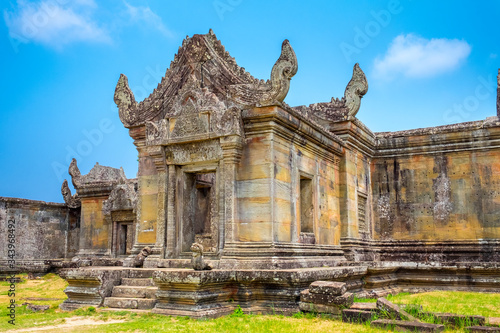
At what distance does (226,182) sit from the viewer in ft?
36.1

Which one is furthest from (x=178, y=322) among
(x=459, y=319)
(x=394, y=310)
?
(x=459, y=319)

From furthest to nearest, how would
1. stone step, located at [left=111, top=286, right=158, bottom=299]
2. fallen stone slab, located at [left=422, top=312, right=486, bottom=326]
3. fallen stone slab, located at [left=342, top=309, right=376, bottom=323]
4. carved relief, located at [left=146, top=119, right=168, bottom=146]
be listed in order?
carved relief, located at [left=146, top=119, right=168, bottom=146], stone step, located at [left=111, top=286, right=158, bottom=299], fallen stone slab, located at [left=342, top=309, right=376, bottom=323], fallen stone slab, located at [left=422, top=312, right=486, bottom=326]

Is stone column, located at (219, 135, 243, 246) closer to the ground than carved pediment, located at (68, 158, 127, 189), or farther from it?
closer to the ground

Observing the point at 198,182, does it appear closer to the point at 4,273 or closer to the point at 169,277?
the point at 169,277

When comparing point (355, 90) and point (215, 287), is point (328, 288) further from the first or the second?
point (355, 90)

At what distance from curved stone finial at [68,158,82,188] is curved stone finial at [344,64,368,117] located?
12.0 metres

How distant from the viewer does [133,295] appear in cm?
1026

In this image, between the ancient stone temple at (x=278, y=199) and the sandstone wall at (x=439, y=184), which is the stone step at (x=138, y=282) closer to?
the ancient stone temple at (x=278, y=199)

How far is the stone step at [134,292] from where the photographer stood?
10070 millimetres

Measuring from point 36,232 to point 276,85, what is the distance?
15511mm

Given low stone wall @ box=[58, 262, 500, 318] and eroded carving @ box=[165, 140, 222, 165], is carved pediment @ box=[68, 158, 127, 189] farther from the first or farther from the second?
low stone wall @ box=[58, 262, 500, 318]

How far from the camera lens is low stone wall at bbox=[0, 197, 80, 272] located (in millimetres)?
20844

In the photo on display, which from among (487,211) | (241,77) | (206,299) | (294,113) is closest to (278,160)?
(294,113)

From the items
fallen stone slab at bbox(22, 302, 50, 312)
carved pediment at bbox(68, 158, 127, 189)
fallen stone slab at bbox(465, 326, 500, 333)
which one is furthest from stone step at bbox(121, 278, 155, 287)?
carved pediment at bbox(68, 158, 127, 189)
